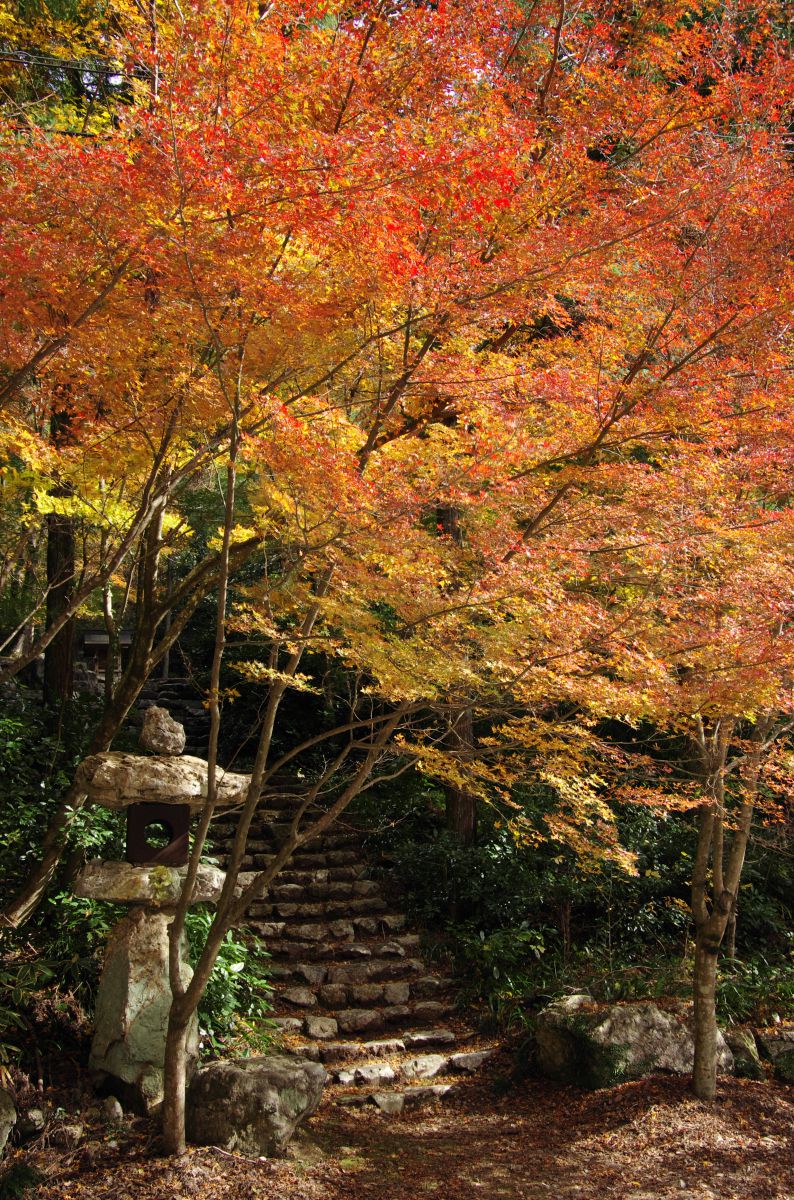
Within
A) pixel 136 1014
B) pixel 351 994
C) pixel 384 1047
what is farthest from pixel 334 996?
pixel 136 1014

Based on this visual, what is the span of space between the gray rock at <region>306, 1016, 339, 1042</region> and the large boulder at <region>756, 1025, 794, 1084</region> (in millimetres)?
3276

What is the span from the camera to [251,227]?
390 cm

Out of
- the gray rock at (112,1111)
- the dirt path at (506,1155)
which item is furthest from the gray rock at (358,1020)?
the gray rock at (112,1111)

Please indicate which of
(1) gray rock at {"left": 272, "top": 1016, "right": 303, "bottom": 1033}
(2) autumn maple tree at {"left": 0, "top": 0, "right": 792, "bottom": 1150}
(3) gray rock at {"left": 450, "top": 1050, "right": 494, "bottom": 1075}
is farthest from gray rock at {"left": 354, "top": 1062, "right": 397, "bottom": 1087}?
(2) autumn maple tree at {"left": 0, "top": 0, "right": 792, "bottom": 1150}

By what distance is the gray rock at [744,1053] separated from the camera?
20.3ft

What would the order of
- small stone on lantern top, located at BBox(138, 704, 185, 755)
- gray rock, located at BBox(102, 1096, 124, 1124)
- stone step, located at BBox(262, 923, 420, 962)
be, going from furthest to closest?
stone step, located at BBox(262, 923, 420, 962) < small stone on lantern top, located at BBox(138, 704, 185, 755) < gray rock, located at BBox(102, 1096, 124, 1124)

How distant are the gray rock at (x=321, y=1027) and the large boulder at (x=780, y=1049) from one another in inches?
129

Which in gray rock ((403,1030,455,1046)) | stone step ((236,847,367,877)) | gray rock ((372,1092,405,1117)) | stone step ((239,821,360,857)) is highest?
stone step ((239,821,360,857))

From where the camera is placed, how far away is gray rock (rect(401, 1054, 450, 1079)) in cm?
628

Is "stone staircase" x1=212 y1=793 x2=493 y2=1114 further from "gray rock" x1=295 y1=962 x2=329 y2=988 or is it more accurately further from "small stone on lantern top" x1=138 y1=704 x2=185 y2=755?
"small stone on lantern top" x1=138 y1=704 x2=185 y2=755

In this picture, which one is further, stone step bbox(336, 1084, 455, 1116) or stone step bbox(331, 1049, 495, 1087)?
stone step bbox(331, 1049, 495, 1087)

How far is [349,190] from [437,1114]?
5719 millimetres

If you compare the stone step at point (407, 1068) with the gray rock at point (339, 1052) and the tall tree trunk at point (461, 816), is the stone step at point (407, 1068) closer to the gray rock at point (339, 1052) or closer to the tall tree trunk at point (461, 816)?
the gray rock at point (339, 1052)

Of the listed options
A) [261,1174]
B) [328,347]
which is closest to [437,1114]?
[261,1174]
